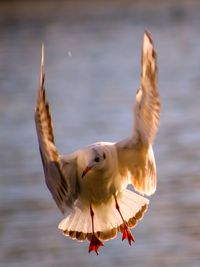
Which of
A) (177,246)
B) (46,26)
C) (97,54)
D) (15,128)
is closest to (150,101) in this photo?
(177,246)

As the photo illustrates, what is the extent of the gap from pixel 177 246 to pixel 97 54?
929 centimetres

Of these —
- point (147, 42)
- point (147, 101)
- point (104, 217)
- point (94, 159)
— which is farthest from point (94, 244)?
point (147, 42)

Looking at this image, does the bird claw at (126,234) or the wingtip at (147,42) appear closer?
the wingtip at (147,42)

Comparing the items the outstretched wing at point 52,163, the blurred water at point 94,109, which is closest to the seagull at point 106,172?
the outstretched wing at point 52,163

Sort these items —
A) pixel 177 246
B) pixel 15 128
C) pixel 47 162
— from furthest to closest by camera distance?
pixel 15 128 → pixel 177 246 → pixel 47 162

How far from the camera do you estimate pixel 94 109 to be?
12016mm

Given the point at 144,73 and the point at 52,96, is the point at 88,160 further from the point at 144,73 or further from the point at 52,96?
the point at 52,96

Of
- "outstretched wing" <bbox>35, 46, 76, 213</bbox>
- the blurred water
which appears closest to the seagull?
"outstretched wing" <bbox>35, 46, 76, 213</bbox>

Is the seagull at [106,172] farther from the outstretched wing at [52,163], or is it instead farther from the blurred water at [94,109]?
the blurred water at [94,109]

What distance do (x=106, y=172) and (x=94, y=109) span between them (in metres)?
7.19

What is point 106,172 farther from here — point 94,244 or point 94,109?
point 94,109

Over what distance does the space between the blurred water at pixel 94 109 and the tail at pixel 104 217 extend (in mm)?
1334

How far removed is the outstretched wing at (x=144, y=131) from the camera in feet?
15.3

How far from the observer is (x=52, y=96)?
42.1 ft
